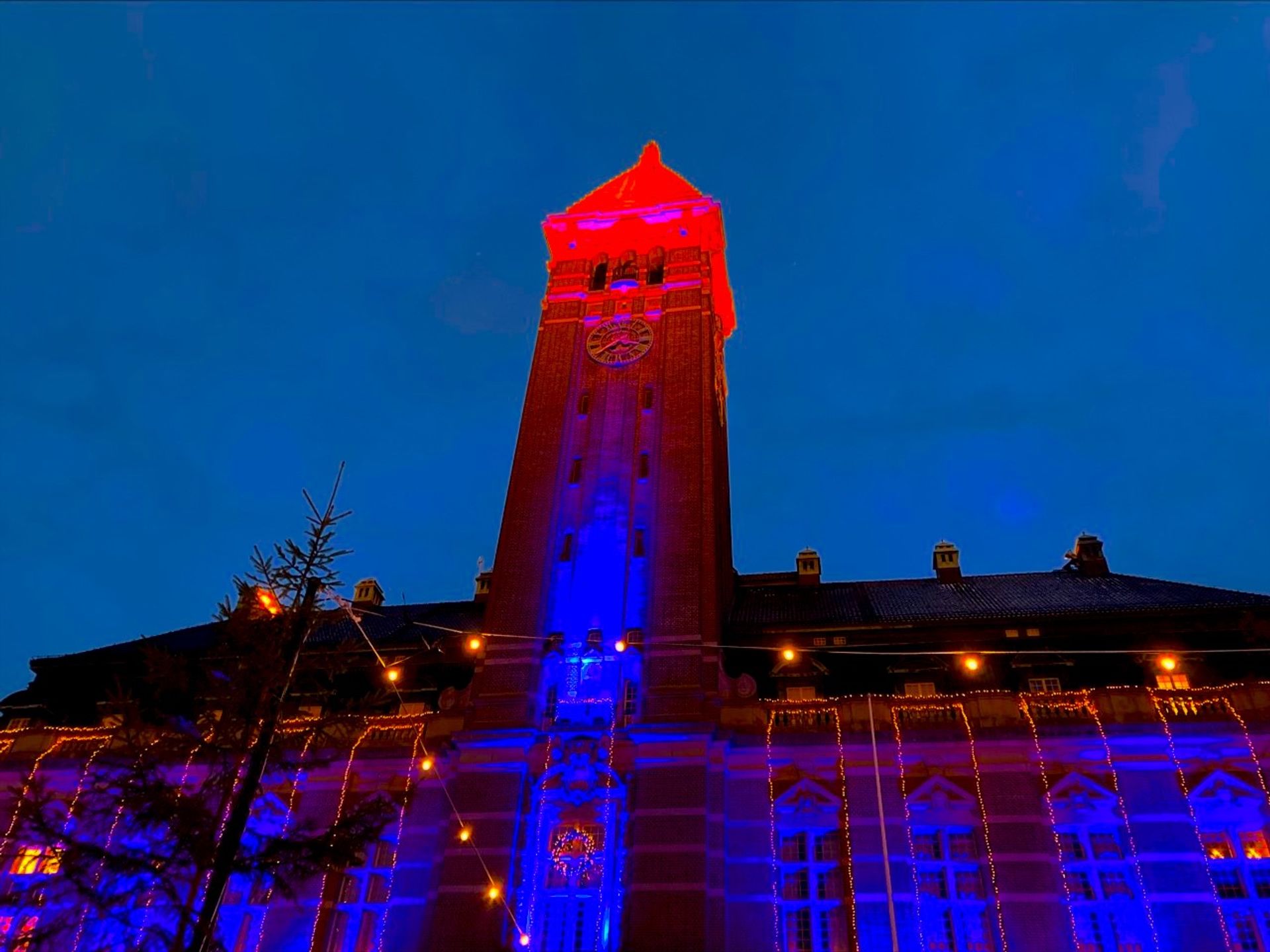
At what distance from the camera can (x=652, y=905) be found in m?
33.7

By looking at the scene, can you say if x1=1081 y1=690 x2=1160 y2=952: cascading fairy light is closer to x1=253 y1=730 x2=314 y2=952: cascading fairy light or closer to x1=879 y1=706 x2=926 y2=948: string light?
x1=879 y1=706 x2=926 y2=948: string light

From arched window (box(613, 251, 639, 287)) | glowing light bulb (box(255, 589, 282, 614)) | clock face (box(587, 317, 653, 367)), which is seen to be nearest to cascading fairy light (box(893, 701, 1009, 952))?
glowing light bulb (box(255, 589, 282, 614))

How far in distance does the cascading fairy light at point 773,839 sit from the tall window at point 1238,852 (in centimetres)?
1420

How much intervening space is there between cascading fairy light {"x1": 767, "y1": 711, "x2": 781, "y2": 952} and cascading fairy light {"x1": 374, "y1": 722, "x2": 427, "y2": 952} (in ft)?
42.4

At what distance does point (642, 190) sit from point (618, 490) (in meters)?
25.0

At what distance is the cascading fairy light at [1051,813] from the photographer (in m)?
32.3

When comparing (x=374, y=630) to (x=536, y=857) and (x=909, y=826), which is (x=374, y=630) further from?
(x=909, y=826)

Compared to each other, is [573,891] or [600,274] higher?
[600,274]

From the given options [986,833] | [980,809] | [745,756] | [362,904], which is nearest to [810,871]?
[745,756]

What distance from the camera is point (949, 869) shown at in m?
33.9

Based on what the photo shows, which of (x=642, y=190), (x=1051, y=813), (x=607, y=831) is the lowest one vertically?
(x=607, y=831)

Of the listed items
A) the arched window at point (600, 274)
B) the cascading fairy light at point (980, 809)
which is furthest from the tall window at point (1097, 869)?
the arched window at point (600, 274)

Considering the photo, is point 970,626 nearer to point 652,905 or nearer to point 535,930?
point 652,905

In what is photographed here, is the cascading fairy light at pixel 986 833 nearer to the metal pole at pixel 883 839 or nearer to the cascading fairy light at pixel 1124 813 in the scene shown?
the metal pole at pixel 883 839
